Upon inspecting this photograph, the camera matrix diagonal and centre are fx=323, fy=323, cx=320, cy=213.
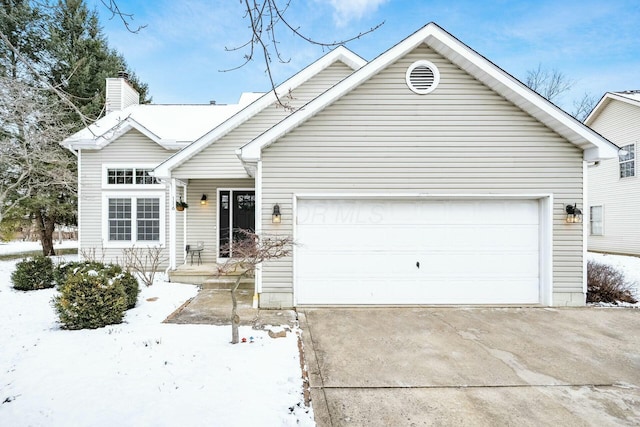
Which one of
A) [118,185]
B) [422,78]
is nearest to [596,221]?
[422,78]

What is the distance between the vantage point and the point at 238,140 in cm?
930

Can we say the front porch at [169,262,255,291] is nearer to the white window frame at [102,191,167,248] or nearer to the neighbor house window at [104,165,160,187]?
the white window frame at [102,191,167,248]

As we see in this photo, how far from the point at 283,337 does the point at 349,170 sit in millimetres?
3407

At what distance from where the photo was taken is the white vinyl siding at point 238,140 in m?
9.04

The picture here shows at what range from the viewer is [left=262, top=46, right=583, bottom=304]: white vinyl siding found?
6.49 m

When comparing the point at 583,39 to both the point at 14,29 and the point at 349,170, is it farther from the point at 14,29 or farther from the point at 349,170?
the point at 14,29

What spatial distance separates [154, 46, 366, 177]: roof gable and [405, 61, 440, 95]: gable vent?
3.15 m

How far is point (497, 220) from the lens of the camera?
22.1 feet

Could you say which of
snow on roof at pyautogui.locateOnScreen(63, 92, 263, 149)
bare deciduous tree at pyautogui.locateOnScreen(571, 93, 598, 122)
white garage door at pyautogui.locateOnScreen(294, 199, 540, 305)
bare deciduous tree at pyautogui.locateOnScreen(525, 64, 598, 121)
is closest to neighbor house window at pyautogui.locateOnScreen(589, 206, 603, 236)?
bare deciduous tree at pyautogui.locateOnScreen(525, 64, 598, 121)

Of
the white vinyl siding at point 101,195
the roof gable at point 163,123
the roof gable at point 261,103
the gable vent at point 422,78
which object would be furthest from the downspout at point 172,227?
the gable vent at point 422,78

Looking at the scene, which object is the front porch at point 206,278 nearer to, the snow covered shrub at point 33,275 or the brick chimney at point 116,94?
the snow covered shrub at point 33,275

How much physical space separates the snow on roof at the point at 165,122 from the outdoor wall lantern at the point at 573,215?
10325 mm

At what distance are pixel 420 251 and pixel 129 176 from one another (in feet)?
30.8

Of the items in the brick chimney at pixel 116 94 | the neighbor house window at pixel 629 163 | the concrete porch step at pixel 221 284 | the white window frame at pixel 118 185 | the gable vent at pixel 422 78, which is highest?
the brick chimney at pixel 116 94
